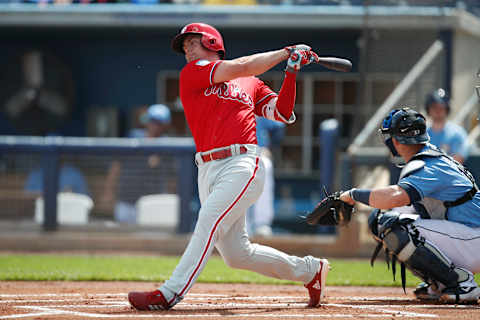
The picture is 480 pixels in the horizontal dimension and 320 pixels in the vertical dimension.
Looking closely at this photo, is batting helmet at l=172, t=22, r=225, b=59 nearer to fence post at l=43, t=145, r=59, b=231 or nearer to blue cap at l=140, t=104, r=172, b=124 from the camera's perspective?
blue cap at l=140, t=104, r=172, b=124

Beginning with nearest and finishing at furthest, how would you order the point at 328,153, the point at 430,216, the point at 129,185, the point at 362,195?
the point at 362,195 → the point at 430,216 → the point at 129,185 → the point at 328,153

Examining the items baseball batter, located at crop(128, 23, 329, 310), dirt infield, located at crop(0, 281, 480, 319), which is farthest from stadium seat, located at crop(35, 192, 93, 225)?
baseball batter, located at crop(128, 23, 329, 310)

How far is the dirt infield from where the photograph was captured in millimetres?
4488

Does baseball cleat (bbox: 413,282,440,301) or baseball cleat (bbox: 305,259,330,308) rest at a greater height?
baseball cleat (bbox: 305,259,330,308)

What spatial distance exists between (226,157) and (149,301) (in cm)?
95

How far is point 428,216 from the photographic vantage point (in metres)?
5.38

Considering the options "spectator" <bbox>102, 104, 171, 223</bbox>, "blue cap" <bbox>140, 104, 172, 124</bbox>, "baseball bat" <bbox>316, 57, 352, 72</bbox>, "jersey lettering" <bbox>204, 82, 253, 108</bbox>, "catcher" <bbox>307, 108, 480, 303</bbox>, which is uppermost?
"baseball bat" <bbox>316, 57, 352, 72</bbox>

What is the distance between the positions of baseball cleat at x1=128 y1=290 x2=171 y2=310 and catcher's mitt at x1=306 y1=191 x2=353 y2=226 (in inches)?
46.8

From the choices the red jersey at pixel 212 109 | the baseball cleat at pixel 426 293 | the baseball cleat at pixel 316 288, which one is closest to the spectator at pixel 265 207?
the baseball cleat at pixel 426 293

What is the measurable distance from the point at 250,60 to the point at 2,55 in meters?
11.4

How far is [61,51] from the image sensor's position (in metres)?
15.0

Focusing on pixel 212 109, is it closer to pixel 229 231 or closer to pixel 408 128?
pixel 229 231

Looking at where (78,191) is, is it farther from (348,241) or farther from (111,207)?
(348,241)

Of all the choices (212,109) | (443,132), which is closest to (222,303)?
(212,109)
